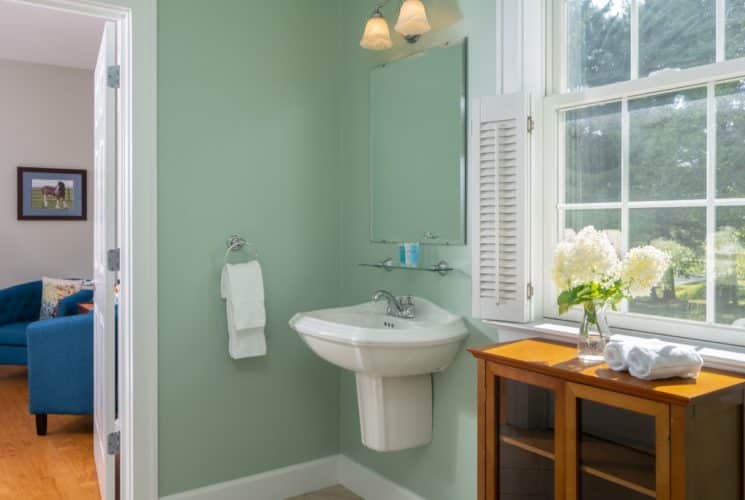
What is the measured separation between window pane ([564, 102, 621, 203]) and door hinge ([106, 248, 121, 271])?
1761mm

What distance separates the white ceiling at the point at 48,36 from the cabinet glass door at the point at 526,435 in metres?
3.50

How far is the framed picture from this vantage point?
5422 millimetres

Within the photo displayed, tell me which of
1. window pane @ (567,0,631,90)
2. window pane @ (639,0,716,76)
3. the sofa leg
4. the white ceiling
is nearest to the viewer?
window pane @ (639,0,716,76)

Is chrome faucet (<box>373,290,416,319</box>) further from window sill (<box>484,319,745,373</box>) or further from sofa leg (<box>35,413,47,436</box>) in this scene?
sofa leg (<box>35,413,47,436</box>)

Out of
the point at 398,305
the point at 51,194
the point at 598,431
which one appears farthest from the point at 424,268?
the point at 51,194

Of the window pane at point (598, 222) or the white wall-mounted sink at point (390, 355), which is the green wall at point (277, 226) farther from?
the window pane at point (598, 222)

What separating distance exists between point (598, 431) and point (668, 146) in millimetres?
856

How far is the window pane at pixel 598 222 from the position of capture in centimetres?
202

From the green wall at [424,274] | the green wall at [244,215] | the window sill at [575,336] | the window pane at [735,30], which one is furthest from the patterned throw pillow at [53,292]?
the window pane at [735,30]

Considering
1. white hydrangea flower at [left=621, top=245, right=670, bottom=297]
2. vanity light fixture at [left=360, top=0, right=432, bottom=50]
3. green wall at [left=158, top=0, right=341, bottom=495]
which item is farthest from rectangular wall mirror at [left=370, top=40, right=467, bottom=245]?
white hydrangea flower at [left=621, top=245, right=670, bottom=297]

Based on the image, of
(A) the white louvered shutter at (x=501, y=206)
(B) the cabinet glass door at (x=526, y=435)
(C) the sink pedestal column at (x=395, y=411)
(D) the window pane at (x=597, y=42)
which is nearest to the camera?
(B) the cabinet glass door at (x=526, y=435)

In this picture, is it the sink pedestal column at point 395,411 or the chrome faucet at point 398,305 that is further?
the chrome faucet at point 398,305

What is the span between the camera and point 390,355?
7.27 feet

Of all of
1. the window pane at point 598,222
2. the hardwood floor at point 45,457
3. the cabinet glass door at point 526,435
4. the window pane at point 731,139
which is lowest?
the hardwood floor at point 45,457
